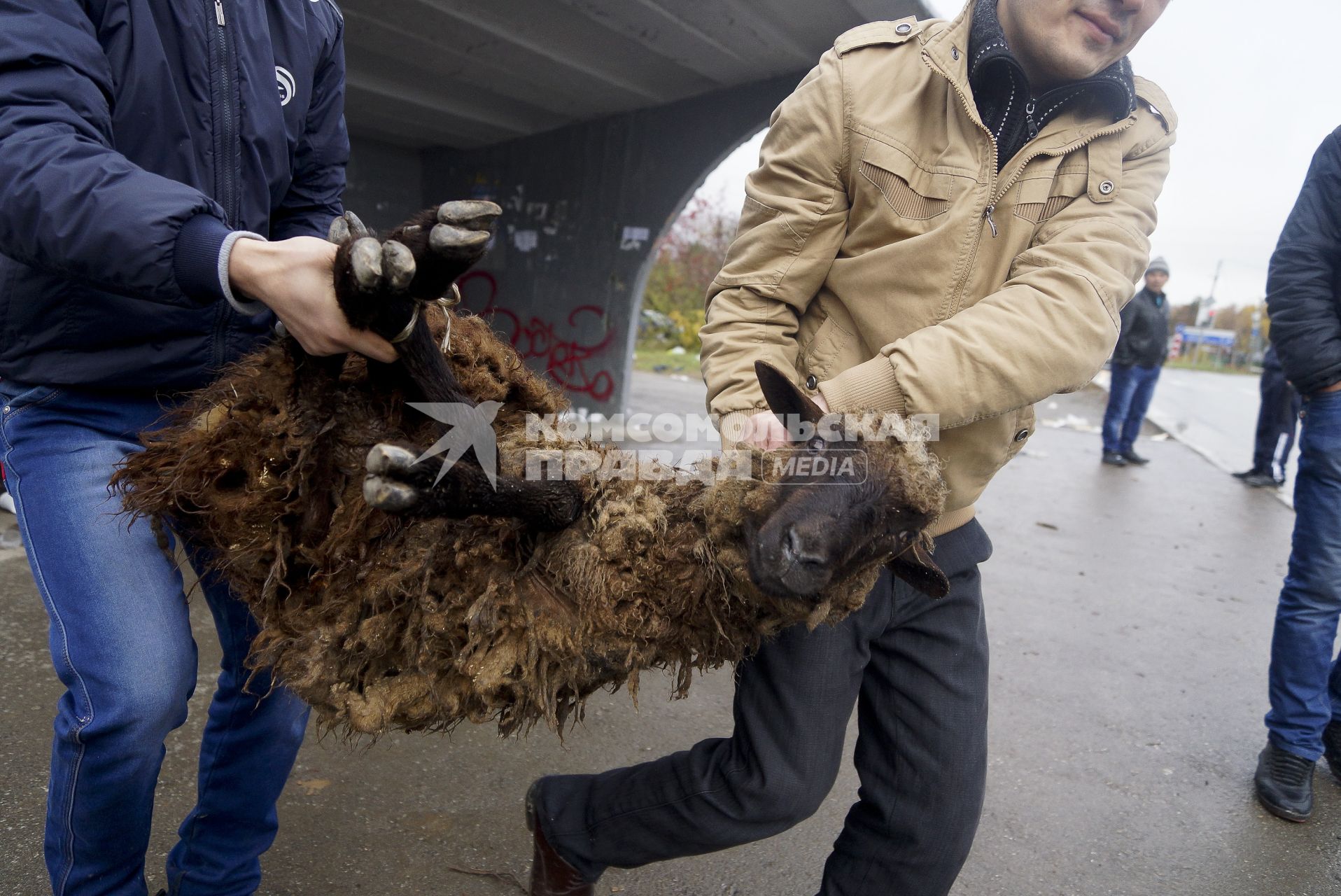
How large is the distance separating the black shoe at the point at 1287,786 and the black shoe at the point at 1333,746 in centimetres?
27

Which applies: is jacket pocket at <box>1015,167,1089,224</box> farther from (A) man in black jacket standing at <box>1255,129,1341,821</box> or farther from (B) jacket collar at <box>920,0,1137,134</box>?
(A) man in black jacket standing at <box>1255,129,1341,821</box>

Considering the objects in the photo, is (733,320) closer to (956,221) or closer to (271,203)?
(956,221)

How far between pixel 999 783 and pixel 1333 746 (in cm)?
138

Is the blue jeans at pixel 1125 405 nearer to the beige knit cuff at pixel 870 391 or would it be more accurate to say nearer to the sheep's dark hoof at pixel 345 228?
the beige knit cuff at pixel 870 391

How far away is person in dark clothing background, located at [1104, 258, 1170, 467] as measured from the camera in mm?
9367

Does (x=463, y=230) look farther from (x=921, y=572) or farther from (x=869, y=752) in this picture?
(x=869, y=752)

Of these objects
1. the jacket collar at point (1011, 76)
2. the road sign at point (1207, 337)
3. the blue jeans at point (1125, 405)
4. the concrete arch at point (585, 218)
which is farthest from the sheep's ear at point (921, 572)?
the road sign at point (1207, 337)

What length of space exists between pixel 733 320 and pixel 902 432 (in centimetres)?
49

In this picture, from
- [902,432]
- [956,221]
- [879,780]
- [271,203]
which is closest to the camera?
[902,432]

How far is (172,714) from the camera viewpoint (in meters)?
1.62

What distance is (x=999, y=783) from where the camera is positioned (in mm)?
3127

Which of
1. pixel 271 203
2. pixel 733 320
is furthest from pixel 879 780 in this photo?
pixel 271 203

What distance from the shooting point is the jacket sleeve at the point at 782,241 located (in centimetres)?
178

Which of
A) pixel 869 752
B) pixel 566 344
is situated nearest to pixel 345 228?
pixel 869 752
